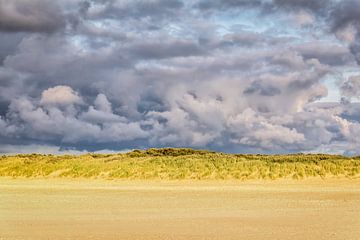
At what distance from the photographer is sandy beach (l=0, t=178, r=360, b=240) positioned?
14273mm

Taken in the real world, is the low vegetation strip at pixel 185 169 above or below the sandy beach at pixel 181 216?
above

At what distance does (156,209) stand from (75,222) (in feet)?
15.4

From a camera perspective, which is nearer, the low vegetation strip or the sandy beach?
the sandy beach

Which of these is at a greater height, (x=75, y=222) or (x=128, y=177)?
(x=128, y=177)

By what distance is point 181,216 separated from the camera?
60.2ft

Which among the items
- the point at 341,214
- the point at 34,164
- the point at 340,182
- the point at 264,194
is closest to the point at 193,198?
the point at 264,194

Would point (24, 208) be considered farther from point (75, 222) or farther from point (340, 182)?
point (340, 182)

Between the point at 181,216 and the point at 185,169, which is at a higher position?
the point at 185,169

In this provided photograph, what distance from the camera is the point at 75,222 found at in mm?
16703

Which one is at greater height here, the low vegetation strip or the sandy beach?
the low vegetation strip

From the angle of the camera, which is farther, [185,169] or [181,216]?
[185,169]

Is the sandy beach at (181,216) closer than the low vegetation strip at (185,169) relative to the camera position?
Yes

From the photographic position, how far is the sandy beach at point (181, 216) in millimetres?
14273

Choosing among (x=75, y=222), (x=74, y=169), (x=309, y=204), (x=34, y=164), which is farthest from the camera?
(x=34, y=164)
